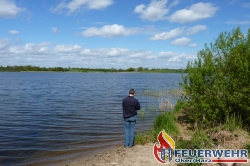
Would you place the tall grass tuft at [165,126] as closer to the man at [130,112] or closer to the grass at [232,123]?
the man at [130,112]

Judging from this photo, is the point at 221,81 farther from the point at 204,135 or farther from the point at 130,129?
the point at 130,129

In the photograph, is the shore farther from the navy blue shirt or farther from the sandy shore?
the navy blue shirt

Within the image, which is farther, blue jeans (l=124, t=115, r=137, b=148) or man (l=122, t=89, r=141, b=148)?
blue jeans (l=124, t=115, r=137, b=148)

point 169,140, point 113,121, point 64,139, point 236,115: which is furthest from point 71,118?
point 236,115

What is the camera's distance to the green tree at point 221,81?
1120 centimetres

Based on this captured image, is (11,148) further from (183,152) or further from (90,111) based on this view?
(90,111)

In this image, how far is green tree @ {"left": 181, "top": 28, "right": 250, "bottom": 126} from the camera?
11.2 meters

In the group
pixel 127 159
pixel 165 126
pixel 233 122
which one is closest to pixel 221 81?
pixel 233 122
